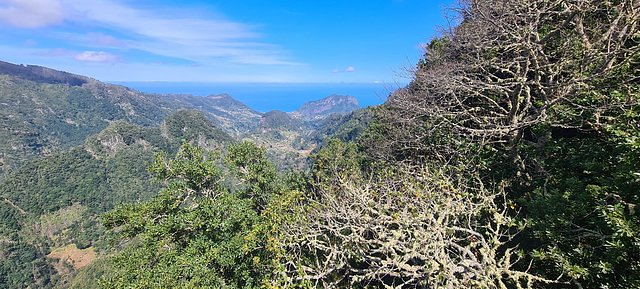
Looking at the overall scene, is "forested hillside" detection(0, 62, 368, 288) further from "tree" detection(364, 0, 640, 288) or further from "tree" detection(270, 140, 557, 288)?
"tree" detection(364, 0, 640, 288)

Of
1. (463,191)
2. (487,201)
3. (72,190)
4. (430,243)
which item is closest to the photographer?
(430,243)

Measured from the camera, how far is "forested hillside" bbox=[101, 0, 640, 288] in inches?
130

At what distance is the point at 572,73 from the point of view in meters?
5.36

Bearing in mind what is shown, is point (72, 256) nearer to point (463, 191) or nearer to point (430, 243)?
point (430, 243)

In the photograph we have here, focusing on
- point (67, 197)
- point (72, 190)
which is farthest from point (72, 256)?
point (72, 190)

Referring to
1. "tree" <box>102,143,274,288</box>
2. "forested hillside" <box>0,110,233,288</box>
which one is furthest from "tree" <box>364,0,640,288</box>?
"forested hillside" <box>0,110,233,288</box>

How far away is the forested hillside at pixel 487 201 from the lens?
3.31 m

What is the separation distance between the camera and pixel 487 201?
15.4 feet

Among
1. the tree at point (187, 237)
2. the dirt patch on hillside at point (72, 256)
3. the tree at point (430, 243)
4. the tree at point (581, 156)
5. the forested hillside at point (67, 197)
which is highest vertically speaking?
the tree at point (581, 156)

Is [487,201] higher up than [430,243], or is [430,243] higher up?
[487,201]

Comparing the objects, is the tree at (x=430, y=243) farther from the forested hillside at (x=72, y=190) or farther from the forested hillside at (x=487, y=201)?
the forested hillside at (x=72, y=190)

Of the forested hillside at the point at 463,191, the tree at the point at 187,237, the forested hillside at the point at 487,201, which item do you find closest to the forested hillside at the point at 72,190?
the tree at the point at 187,237

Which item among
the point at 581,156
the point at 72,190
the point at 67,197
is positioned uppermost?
the point at 581,156

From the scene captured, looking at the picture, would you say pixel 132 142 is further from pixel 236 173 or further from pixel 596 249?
pixel 596 249
